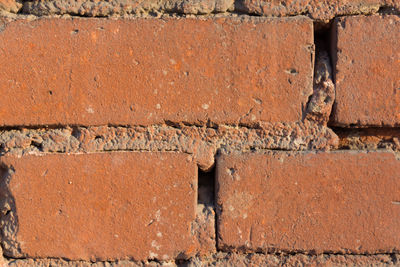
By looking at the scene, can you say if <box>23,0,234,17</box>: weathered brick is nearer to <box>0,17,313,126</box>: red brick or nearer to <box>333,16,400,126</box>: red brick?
<box>0,17,313,126</box>: red brick

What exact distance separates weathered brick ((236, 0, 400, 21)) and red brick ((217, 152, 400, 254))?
337 mm

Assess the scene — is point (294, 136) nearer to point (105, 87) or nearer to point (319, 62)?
point (319, 62)

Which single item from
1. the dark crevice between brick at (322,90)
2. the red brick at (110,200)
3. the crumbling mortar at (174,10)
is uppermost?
the crumbling mortar at (174,10)

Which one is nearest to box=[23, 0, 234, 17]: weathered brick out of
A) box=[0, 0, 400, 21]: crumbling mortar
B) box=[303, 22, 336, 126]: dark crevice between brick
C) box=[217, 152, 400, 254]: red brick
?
box=[0, 0, 400, 21]: crumbling mortar

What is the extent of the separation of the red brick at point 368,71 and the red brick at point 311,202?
0.32 feet

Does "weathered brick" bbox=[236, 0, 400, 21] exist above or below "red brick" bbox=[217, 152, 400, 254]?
above

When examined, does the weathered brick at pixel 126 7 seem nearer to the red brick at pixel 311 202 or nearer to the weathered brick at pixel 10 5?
the weathered brick at pixel 10 5

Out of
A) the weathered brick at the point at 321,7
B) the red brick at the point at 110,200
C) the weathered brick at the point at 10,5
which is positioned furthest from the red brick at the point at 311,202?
the weathered brick at the point at 10,5

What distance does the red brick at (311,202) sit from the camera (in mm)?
915

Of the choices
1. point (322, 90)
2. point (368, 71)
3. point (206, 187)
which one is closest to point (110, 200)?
point (206, 187)

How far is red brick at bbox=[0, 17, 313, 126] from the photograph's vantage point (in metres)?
0.92

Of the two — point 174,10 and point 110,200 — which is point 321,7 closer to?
point 174,10

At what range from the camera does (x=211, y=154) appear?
94 cm

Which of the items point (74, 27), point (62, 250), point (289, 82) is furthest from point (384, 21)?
point (62, 250)
